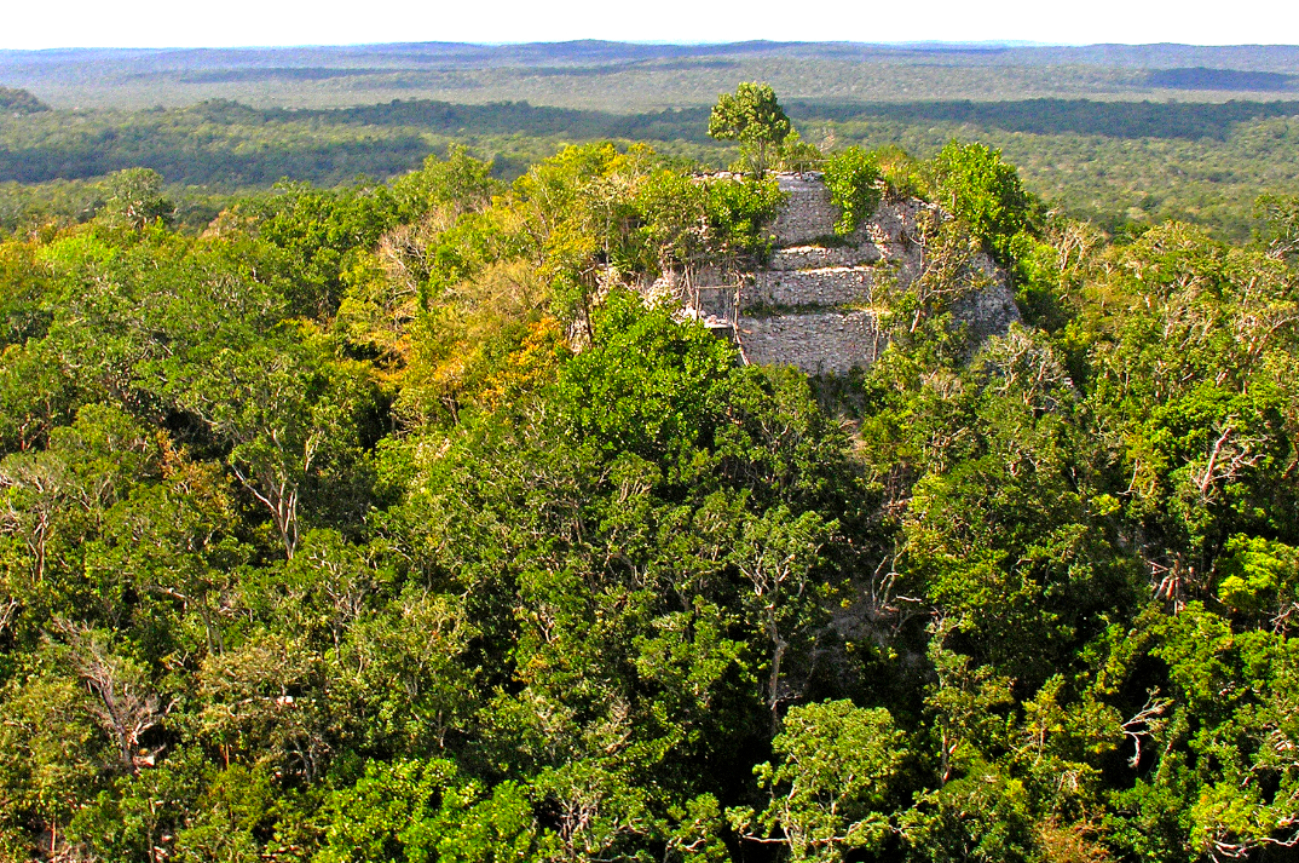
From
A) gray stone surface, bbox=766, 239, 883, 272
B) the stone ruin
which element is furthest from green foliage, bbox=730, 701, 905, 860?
gray stone surface, bbox=766, 239, 883, 272

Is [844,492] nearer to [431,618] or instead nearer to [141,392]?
[431,618]

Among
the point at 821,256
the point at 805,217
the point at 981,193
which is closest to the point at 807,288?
the point at 821,256

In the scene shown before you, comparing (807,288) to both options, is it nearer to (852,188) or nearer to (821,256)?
(821,256)

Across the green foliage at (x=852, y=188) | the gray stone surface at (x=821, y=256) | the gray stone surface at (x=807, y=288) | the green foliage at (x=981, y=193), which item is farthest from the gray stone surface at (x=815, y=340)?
the green foliage at (x=981, y=193)

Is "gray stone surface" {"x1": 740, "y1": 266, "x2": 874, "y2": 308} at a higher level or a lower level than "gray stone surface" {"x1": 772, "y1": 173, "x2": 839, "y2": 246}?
lower

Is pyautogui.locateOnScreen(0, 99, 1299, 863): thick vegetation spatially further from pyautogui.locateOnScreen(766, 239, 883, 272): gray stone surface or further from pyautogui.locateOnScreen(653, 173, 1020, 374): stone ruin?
pyautogui.locateOnScreen(766, 239, 883, 272): gray stone surface

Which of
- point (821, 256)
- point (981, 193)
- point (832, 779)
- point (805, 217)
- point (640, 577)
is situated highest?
point (981, 193)

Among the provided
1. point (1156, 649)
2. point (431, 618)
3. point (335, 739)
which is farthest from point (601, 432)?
point (1156, 649)
